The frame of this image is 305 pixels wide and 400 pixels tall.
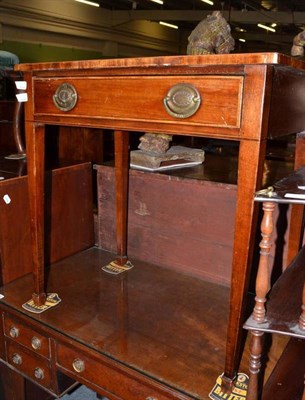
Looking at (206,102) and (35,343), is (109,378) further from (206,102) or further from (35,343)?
(206,102)

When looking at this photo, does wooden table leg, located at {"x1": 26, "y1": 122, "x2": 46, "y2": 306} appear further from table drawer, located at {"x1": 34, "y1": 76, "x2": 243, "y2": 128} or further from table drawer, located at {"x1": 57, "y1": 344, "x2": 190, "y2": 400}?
table drawer, located at {"x1": 57, "y1": 344, "x2": 190, "y2": 400}

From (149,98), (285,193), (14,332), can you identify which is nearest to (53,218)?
(14,332)

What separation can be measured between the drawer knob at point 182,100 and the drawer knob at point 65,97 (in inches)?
10.9

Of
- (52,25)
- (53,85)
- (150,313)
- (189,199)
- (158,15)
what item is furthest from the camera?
(158,15)

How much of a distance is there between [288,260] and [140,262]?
1.89 feet

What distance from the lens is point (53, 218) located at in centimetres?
152

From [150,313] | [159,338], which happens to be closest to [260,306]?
[159,338]

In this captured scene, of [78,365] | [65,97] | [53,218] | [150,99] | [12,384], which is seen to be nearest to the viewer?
[150,99]

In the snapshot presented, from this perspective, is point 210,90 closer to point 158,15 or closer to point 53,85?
point 53,85

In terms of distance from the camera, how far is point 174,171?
58.2 inches

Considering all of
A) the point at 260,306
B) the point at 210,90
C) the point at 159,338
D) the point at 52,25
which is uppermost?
the point at 52,25

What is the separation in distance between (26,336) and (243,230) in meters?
0.80

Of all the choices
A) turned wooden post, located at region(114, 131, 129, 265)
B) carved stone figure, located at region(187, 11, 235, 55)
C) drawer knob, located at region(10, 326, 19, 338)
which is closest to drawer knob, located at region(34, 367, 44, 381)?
drawer knob, located at region(10, 326, 19, 338)

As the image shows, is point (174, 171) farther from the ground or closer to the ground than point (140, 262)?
farther from the ground
